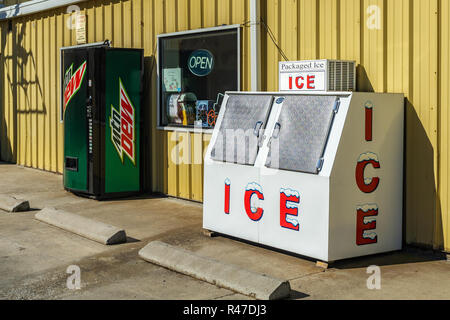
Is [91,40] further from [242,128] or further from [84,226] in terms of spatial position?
[242,128]

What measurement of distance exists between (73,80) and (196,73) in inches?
79.3

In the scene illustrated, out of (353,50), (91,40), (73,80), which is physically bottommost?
(73,80)

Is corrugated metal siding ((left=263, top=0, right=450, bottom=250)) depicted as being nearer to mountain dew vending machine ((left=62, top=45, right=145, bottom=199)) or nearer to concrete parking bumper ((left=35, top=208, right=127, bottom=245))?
concrete parking bumper ((left=35, top=208, right=127, bottom=245))

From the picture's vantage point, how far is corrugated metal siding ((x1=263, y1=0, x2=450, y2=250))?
6.83m

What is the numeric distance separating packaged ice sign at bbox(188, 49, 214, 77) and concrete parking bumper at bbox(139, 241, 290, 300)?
3.59 meters

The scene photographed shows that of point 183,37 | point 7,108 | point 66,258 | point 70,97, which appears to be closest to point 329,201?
point 66,258

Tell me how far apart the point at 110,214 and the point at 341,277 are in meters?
4.07

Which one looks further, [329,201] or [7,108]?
[7,108]

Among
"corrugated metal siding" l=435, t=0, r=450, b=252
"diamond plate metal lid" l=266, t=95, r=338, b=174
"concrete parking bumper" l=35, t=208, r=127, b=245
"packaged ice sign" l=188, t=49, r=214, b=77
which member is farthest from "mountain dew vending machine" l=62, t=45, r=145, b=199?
"corrugated metal siding" l=435, t=0, r=450, b=252

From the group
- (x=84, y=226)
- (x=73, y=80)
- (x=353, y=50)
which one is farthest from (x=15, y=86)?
(x=353, y=50)

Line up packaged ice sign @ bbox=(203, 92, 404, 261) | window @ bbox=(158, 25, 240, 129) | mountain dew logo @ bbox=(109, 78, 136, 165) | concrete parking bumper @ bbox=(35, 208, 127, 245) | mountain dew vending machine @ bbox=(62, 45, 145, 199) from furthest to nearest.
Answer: mountain dew logo @ bbox=(109, 78, 136, 165), mountain dew vending machine @ bbox=(62, 45, 145, 199), window @ bbox=(158, 25, 240, 129), concrete parking bumper @ bbox=(35, 208, 127, 245), packaged ice sign @ bbox=(203, 92, 404, 261)

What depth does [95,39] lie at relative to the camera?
12367mm

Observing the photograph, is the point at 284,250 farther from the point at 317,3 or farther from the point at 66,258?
the point at 317,3

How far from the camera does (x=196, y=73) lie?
1017cm
